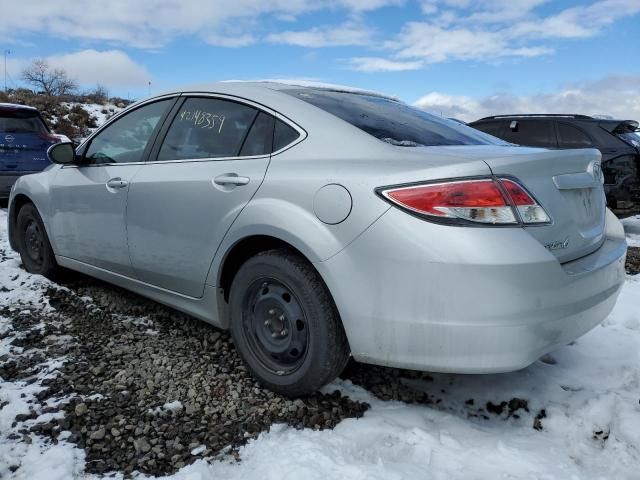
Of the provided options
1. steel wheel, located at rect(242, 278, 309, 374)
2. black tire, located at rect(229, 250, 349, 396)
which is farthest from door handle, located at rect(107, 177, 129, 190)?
steel wheel, located at rect(242, 278, 309, 374)

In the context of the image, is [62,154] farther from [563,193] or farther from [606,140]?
[606,140]

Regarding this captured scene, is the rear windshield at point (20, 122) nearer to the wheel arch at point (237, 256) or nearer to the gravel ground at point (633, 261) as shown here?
the wheel arch at point (237, 256)

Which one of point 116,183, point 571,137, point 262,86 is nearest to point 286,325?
point 262,86

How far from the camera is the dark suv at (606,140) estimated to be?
24.3 ft

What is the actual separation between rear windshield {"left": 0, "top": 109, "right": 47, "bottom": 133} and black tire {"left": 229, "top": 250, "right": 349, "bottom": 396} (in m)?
7.16

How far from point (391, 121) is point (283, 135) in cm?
56

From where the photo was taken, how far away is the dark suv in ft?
24.3

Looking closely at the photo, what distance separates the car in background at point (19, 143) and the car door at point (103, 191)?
15.3 ft

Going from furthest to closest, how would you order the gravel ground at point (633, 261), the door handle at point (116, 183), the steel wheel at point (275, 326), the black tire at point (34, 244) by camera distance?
the gravel ground at point (633, 261) < the black tire at point (34, 244) < the door handle at point (116, 183) < the steel wheel at point (275, 326)

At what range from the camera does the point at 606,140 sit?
25.5ft

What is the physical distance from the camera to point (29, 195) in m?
4.41

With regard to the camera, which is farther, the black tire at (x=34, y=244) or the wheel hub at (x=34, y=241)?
the wheel hub at (x=34, y=241)

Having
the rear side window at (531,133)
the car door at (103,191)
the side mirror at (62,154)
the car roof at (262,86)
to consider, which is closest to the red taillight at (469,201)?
the car roof at (262,86)

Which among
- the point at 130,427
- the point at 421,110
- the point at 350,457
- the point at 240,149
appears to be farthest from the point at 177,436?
the point at 421,110
